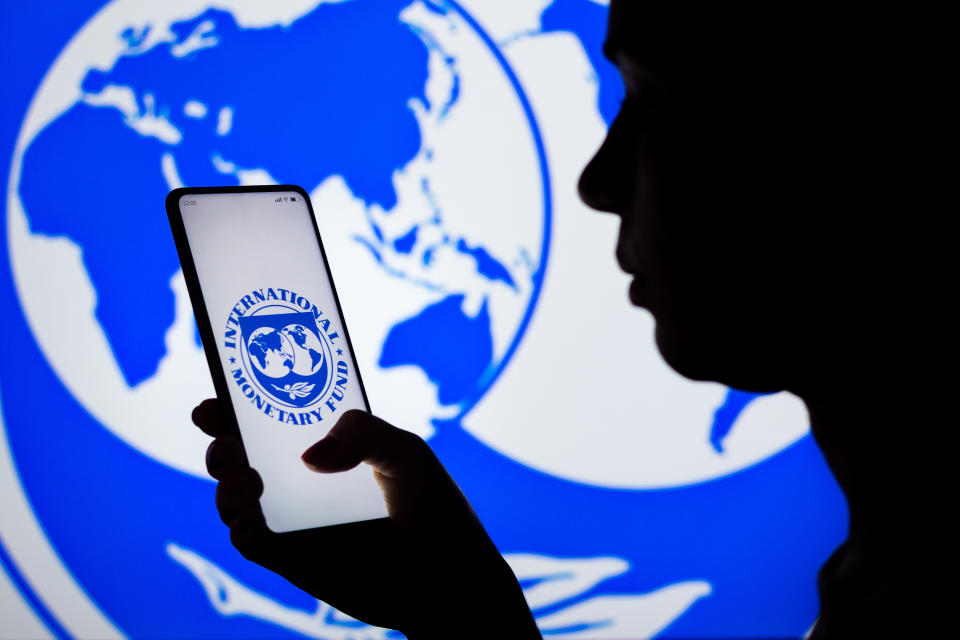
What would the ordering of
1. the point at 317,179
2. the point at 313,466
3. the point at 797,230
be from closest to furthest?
the point at 797,230 < the point at 313,466 < the point at 317,179

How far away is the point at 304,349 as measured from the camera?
756 mm

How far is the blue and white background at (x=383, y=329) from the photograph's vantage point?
1279 millimetres

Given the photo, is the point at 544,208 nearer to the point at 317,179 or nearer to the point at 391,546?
the point at 317,179

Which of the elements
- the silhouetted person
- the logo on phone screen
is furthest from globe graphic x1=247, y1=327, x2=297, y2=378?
the silhouetted person

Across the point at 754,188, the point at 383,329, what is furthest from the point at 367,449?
the point at 383,329

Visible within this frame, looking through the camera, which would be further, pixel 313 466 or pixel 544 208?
pixel 544 208

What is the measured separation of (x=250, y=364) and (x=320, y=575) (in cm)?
21

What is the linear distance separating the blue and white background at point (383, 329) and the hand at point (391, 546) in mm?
663

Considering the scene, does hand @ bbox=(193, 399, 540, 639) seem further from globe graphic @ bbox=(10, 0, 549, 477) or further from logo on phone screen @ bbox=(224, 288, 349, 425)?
globe graphic @ bbox=(10, 0, 549, 477)

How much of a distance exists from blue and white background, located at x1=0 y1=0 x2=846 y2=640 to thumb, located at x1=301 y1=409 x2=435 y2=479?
66 cm

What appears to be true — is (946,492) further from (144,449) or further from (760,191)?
(144,449)

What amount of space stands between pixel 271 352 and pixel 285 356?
15mm

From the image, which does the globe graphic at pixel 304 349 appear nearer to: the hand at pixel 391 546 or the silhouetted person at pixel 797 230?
the hand at pixel 391 546

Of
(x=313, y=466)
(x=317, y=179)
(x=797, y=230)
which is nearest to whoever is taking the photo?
(x=797, y=230)
